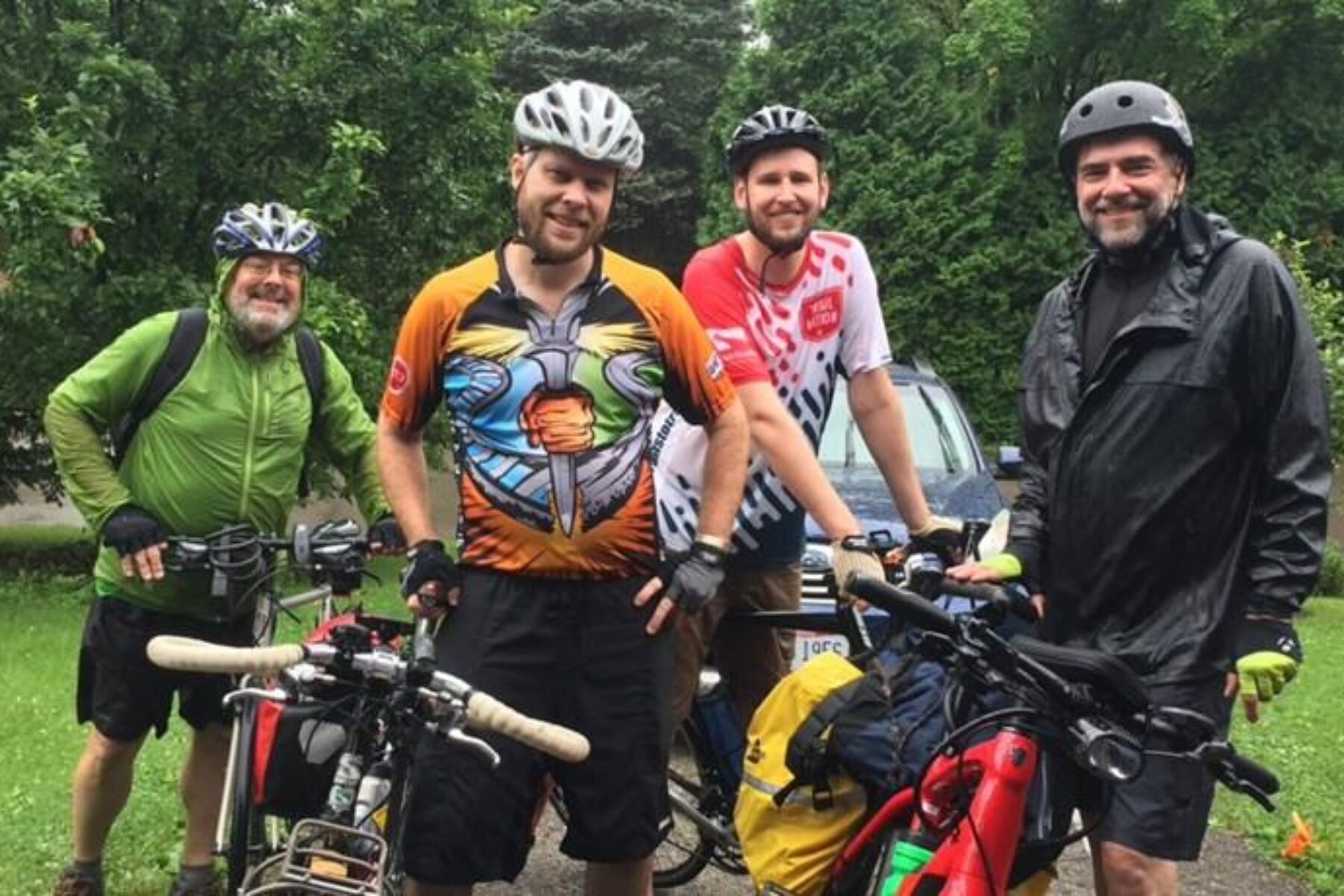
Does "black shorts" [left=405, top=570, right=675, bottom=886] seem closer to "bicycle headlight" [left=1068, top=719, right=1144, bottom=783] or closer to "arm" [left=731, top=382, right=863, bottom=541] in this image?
"arm" [left=731, top=382, right=863, bottom=541]

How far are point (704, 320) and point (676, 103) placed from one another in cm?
1976

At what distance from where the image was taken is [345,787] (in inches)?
110

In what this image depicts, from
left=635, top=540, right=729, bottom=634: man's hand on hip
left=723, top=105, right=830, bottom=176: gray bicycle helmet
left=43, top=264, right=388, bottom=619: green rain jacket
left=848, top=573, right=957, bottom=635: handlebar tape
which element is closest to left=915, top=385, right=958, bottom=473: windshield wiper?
left=723, top=105, right=830, bottom=176: gray bicycle helmet

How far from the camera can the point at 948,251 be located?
18953 mm

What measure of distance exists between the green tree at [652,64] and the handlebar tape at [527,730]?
20.0 metres

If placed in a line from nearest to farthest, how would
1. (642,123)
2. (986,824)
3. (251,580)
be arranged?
(986,824), (251,580), (642,123)

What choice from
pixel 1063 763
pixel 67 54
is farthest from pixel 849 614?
pixel 67 54

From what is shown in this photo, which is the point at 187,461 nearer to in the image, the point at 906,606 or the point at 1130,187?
the point at 906,606

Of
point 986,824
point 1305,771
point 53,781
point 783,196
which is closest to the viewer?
point 986,824

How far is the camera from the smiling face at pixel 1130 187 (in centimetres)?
317

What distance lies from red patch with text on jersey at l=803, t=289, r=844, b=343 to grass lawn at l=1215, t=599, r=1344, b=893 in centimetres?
289

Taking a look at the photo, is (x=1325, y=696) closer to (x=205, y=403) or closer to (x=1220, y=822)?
(x=1220, y=822)

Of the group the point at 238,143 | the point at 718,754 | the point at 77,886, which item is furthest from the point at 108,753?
the point at 238,143

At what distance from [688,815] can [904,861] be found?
176 cm
